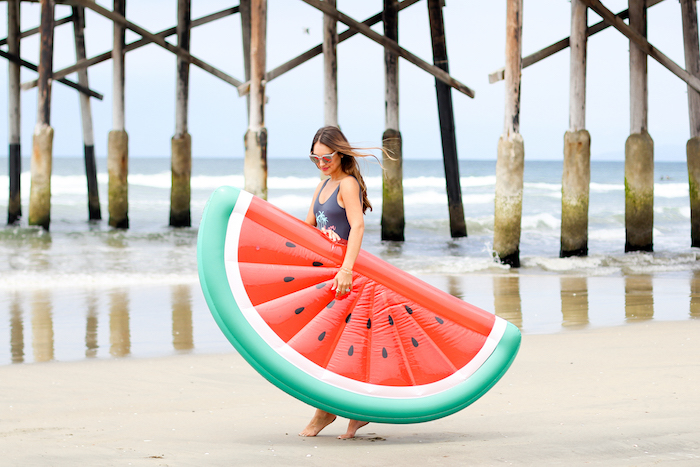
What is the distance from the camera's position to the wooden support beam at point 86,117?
13156mm

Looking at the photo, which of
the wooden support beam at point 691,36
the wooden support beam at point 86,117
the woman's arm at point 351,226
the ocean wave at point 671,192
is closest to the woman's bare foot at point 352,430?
the woman's arm at point 351,226

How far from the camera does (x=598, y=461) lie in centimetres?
268

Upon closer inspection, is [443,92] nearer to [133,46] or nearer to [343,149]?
[133,46]

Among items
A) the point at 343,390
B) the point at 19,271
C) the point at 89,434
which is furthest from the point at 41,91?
the point at 343,390

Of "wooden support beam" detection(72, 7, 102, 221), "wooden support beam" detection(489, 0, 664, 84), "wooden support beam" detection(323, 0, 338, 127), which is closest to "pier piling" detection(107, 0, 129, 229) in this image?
"wooden support beam" detection(72, 7, 102, 221)

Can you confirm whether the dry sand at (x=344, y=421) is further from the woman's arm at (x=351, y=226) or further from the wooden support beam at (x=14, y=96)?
the wooden support beam at (x=14, y=96)

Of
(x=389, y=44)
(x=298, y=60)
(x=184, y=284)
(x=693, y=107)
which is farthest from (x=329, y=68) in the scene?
(x=693, y=107)

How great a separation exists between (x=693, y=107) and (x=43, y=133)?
919cm

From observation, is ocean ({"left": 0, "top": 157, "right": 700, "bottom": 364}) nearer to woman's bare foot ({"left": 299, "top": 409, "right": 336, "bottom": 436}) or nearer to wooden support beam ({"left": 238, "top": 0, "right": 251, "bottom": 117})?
woman's bare foot ({"left": 299, "top": 409, "right": 336, "bottom": 436})

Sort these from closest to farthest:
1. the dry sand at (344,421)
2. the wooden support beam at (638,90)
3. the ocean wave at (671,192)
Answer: the dry sand at (344,421) < the wooden support beam at (638,90) < the ocean wave at (671,192)

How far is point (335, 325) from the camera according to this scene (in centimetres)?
297

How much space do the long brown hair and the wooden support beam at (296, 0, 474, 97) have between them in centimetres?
651

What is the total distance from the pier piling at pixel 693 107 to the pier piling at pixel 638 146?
0.55 meters

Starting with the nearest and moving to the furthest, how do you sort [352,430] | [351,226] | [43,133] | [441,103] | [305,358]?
1. [305,358]
2. [351,226]
3. [352,430]
4. [441,103]
5. [43,133]
